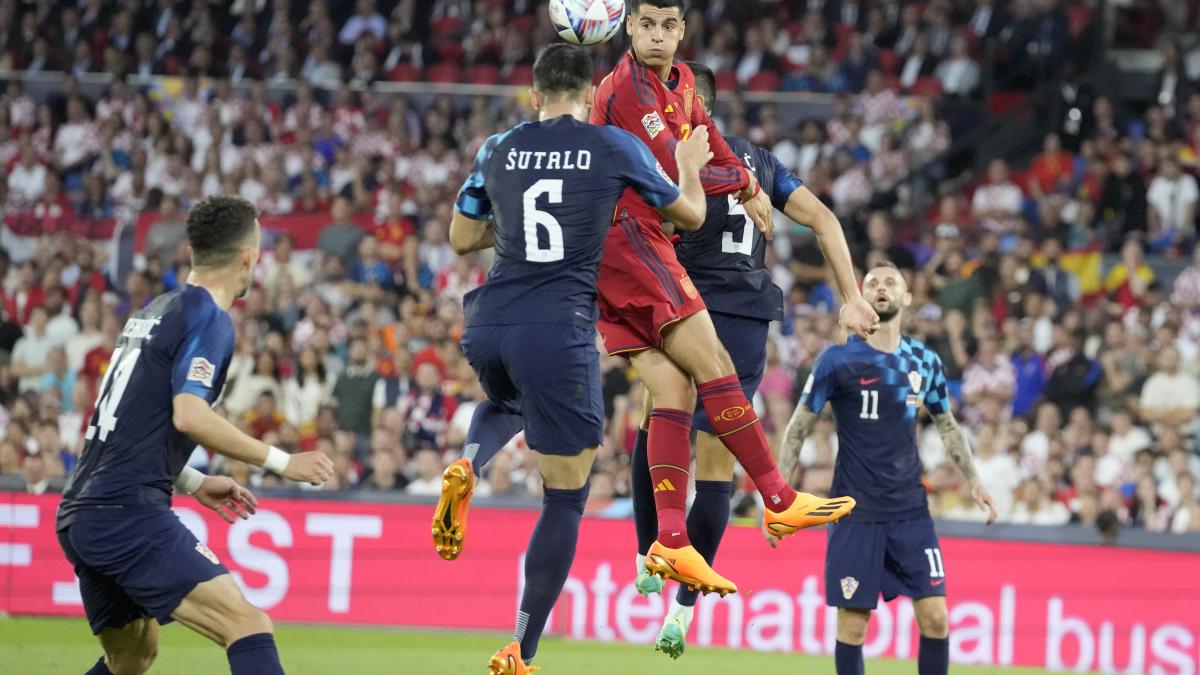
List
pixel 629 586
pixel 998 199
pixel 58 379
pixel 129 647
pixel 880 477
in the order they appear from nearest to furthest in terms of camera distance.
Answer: pixel 129 647
pixel 880 477
pixel 629 586
pixel 58 379
pixel 998 199

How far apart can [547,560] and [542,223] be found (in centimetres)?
152

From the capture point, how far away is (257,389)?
1600 cm

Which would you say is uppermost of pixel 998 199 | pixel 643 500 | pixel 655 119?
pixel 998 199

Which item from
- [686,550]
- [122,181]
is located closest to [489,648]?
[686,550]

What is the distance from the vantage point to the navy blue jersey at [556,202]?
23.6ft

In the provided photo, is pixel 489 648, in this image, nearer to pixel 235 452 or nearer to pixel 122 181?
pixel 235 452

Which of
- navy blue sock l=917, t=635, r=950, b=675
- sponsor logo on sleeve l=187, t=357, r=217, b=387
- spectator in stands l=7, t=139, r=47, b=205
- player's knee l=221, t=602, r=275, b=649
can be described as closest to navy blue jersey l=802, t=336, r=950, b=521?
navy blue sock l=917, t=635, r=950, b=675

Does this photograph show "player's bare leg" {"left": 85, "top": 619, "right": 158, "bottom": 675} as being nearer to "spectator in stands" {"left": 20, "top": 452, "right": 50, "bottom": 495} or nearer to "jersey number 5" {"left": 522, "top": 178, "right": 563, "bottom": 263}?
"jersey number 5" {"left": 522, "top": 178, "right": 563, "bottom": 263}

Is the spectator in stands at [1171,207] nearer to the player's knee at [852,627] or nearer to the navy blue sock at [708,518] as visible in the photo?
the player's knee at [852,627]

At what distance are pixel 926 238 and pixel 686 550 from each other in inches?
411

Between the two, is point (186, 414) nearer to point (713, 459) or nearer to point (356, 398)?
point (713, 459)

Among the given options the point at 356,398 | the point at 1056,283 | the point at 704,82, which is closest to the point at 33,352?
the point at 356,398

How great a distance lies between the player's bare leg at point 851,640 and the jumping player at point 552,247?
2830 millimetres

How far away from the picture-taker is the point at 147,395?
6582mm
